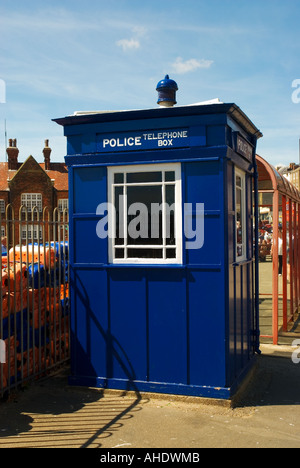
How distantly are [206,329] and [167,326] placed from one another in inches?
18.0

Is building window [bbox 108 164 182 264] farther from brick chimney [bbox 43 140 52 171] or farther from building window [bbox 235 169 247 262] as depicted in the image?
brick chimney [bbox 43 140 52 171]

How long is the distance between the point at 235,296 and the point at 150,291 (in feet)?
3.42

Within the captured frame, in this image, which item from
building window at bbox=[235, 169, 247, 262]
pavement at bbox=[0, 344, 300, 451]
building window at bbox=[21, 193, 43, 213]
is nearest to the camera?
pavement at bbox=[0, 344, 300, 451]

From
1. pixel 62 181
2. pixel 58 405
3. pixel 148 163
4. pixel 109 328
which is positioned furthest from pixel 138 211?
pixel 62 181

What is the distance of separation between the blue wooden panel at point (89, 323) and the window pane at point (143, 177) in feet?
3.78

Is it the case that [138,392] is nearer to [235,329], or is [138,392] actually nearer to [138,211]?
[235,329]

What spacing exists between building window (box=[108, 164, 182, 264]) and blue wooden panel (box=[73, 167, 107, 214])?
0.32ft

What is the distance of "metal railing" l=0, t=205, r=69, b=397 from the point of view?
219 inches

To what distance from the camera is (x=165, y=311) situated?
5.64 meters

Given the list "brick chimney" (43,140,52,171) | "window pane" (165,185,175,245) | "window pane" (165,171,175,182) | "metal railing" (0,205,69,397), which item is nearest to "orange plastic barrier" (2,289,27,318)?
"metal railing" (0,205,69,397)

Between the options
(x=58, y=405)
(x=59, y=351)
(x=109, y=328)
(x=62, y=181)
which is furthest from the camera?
(x=62, y=181)

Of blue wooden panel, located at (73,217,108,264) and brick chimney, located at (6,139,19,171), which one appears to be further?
brick chimney, located at (6,139,19,171)

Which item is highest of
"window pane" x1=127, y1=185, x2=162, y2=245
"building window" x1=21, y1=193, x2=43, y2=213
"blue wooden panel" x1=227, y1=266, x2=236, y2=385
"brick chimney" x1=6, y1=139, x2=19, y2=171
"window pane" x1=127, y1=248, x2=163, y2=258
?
"brick chimney" x1=6, y1=139, x2=19, y2=171

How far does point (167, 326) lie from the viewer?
5.64m
